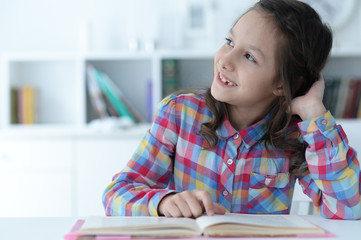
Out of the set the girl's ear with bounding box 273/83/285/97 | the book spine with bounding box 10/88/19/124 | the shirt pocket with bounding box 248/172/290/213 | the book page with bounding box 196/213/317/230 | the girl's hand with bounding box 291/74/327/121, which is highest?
the girl's ear with bounding box 273/83/285/97

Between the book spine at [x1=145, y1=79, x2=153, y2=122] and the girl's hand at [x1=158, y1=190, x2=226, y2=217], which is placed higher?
the book spine at [x1=145, y1=79, x2=153, y2=122]

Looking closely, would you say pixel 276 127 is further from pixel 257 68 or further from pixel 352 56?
pixel 352 56

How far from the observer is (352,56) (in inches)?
115

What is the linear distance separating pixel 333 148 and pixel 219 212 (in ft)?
1.11

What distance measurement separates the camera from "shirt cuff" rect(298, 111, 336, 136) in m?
1.08

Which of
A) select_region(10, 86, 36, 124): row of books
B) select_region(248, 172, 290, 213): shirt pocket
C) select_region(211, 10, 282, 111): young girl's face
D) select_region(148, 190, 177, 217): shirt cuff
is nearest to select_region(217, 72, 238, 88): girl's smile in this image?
select_region(211, 10, 282, 111): young girl's face

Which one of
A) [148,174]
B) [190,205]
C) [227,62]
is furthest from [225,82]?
[190,205]

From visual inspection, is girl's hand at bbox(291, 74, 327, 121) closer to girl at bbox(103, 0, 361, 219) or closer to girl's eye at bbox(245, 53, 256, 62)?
girl at bbox(103, 0, 361, 219)

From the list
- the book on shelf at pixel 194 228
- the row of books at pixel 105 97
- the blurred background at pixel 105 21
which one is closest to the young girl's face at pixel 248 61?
the book on shelf at pixel 194 228

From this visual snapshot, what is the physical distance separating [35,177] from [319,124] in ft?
5.81

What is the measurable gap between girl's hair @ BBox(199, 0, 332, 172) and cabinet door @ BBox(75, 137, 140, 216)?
1287mm

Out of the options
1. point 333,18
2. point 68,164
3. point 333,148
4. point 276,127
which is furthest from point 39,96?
point 333,148

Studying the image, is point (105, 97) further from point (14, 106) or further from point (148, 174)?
point (148, 174)

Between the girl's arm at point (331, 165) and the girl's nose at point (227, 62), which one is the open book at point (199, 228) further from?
the girl's nose at point (227, 62)
